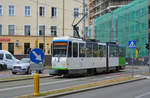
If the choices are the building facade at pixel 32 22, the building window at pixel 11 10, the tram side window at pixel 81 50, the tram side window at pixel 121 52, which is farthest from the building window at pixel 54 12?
the tram side window at pixel 81 50

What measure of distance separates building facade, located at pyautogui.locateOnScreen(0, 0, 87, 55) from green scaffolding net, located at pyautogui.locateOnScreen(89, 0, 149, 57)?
11894mm

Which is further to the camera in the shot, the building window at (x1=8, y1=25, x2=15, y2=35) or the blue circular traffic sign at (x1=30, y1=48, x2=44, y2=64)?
the building window at (x1=8, y1=25, x2=15, y2=35)

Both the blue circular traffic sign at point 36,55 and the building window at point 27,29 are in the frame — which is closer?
the blue circular traffic sign at point 36,55

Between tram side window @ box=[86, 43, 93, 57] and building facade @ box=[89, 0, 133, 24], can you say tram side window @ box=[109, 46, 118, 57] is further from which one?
building facade @ box=[89, 0, 133, 24]

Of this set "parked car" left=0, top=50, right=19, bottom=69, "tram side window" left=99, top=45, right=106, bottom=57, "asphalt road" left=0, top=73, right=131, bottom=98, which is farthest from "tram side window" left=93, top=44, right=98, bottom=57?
"parked car" left=0, top=50, right=19, bottom=69

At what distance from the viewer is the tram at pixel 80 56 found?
23719 millimetres

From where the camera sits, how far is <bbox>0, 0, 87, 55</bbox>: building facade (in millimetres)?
49750

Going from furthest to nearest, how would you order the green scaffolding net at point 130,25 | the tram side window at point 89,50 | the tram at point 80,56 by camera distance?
the green scaffolding net at point 130,25 < the tram side window at point 89,50 < the tram at point 80,56

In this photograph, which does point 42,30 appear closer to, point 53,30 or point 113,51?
point 53,30

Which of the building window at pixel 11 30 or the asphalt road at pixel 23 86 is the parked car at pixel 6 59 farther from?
the building window at pixel 11 30

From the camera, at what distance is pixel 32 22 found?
51000 mm

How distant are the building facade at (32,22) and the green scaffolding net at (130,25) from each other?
468 inches

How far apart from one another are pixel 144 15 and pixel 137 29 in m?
3.03

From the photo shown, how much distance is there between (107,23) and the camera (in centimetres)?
6938
